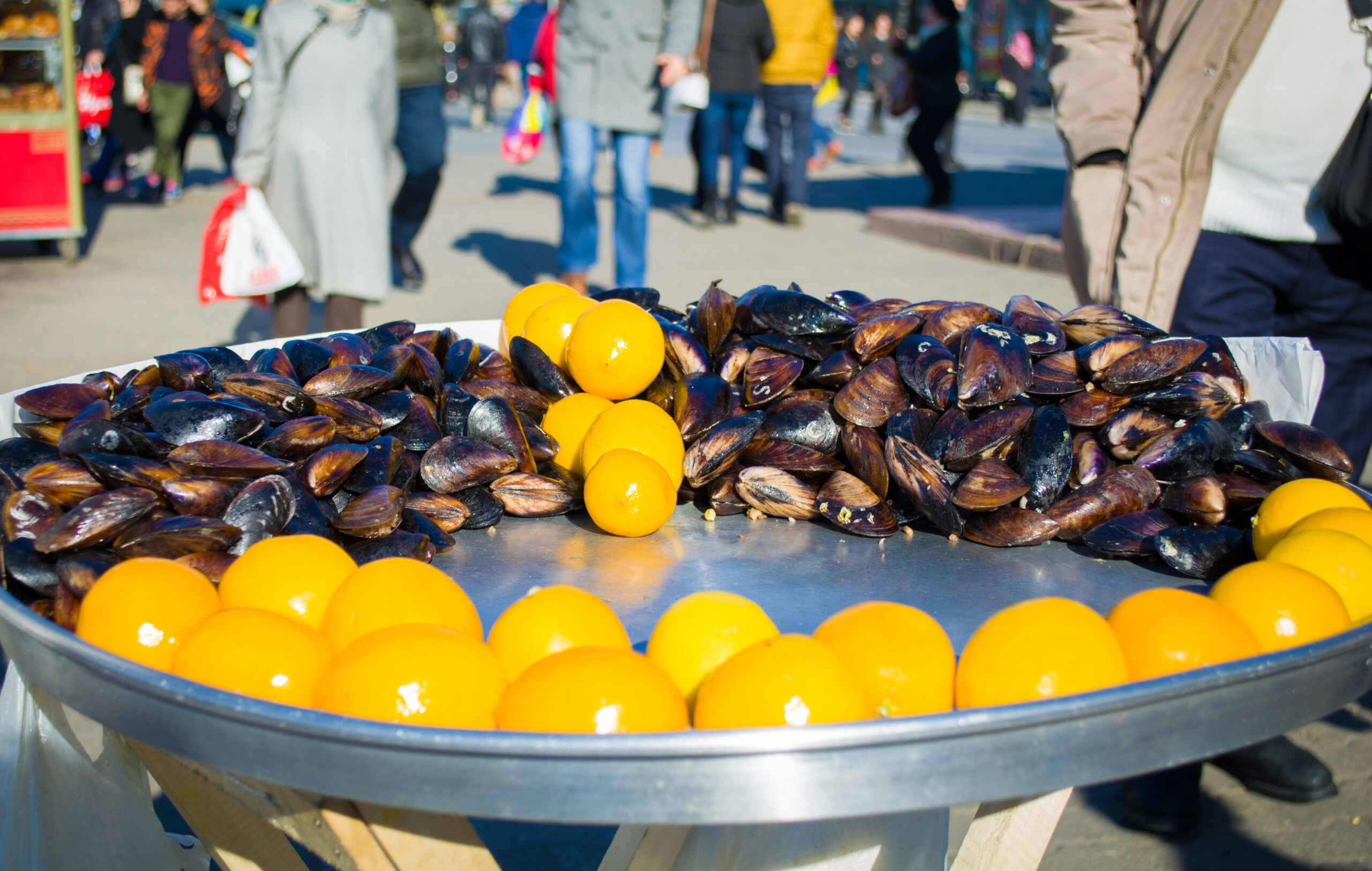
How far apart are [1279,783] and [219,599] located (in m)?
2.48

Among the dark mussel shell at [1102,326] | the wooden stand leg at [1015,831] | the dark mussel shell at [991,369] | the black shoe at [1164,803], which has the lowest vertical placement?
the black shoe at [1164,803]

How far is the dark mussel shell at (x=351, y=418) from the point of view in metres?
1.41

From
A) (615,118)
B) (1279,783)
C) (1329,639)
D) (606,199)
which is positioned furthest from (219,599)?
(606,199)

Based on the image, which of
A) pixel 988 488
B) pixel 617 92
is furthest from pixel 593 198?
pixel 988 488

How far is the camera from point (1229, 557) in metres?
1.32

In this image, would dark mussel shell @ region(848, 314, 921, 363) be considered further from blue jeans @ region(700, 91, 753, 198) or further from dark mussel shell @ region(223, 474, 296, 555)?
blue jeans @ region(700, 91, 753, 198)

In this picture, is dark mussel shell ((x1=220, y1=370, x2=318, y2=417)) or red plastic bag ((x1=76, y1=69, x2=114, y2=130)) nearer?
dark mussel shell ((x1=220, y1=370, x2=318, y2=417))

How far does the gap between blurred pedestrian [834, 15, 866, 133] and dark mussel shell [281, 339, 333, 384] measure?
1846 cm

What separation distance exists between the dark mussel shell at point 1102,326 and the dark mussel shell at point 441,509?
96 cm

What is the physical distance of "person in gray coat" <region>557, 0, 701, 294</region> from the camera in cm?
544

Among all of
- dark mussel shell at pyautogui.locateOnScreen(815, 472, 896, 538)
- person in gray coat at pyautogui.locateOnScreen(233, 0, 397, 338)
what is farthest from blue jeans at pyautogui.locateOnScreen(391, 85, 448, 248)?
dark mussel shell at pyautogui.locateOnScreen(815, 472, 896, 538)

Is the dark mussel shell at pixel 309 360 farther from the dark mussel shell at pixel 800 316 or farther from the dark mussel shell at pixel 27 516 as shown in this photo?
the dark mussel shell at pixel 800 316

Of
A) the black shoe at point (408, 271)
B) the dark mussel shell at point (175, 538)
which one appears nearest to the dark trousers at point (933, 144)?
the black shoe at point (408, 271)

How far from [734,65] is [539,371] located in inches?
279
